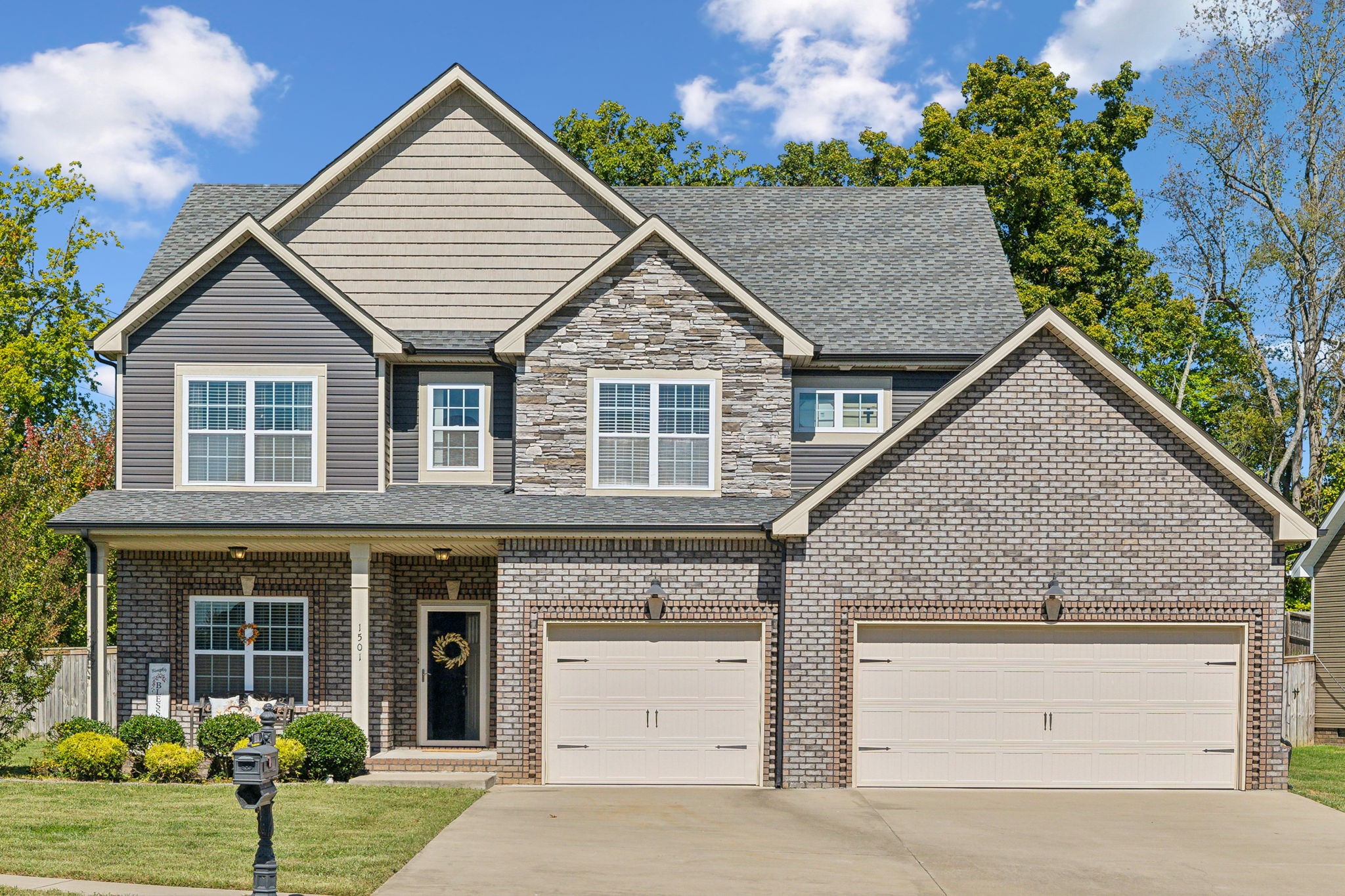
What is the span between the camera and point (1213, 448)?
1650 cm

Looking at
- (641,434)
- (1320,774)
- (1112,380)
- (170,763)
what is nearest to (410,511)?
(641,434)

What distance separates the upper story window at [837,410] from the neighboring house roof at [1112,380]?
2.74 m

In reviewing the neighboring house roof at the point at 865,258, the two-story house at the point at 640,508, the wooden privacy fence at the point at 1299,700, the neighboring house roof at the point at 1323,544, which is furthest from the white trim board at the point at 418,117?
the neighboring house roof at the point at 1323,544

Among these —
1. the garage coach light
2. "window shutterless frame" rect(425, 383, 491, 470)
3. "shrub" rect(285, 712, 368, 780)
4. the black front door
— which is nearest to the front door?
the black front door

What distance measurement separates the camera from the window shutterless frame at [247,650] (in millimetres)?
18609

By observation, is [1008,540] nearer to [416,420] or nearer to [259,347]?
[416,420]

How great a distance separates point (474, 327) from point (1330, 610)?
1762 cm

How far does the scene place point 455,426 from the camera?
63.8 ft

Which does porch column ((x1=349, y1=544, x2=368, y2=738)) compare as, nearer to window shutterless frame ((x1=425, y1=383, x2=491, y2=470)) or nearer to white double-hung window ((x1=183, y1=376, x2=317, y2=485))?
white double-hung window ((x1=183, y1=376, x2=317, y2=485))

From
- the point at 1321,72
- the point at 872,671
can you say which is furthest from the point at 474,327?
the point at 1321,72

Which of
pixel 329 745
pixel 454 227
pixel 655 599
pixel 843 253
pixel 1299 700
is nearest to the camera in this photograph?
pixel 329 745

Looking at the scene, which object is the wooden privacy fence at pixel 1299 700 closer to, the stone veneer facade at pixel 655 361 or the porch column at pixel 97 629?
the stone veneer facade at pixel 655 361

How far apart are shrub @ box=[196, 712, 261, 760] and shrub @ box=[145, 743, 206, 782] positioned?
0.93 ft

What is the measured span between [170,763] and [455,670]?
4.31m
